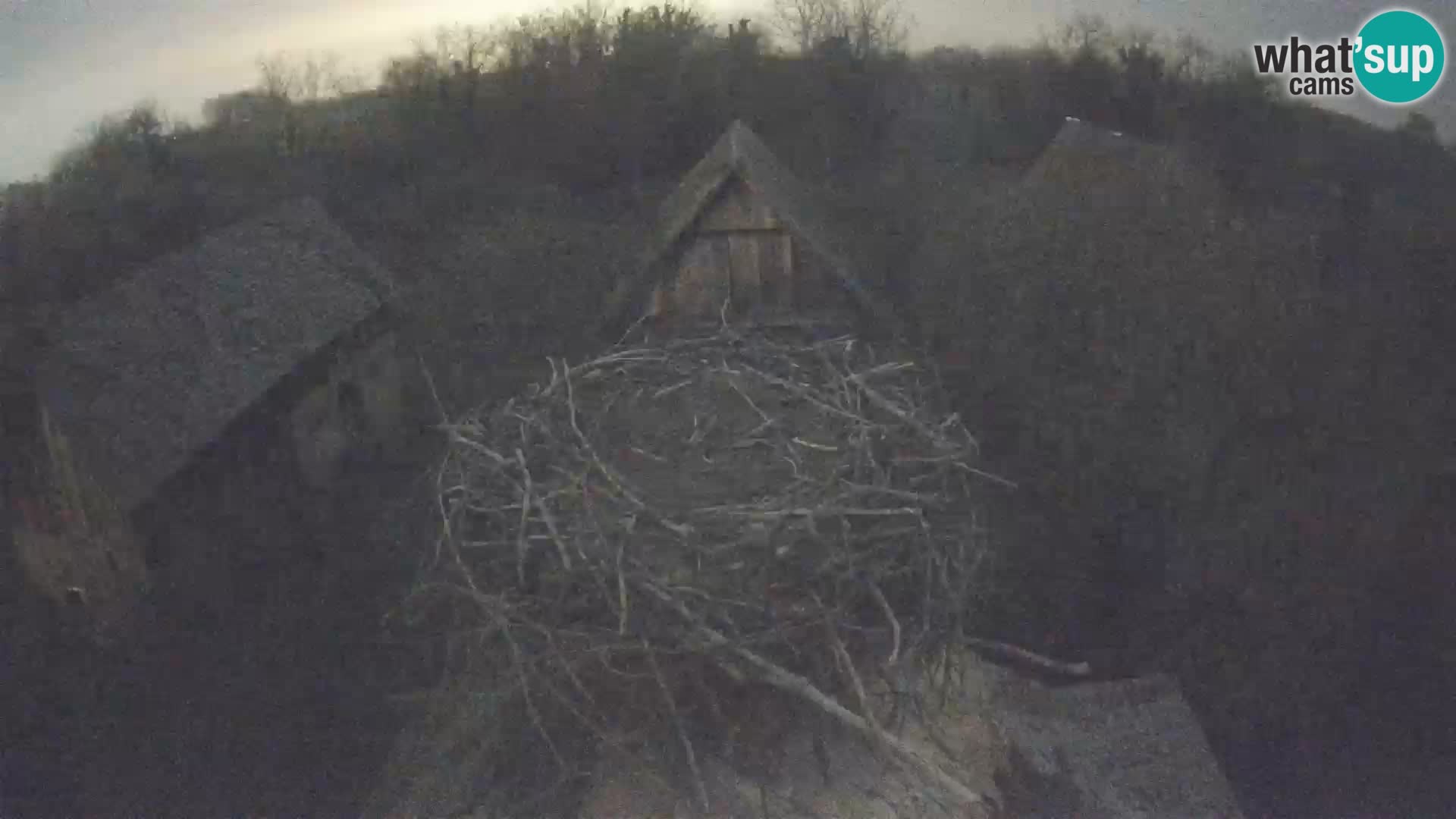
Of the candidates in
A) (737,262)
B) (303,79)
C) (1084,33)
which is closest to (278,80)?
(303,79)

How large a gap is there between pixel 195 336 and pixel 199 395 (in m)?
0.35

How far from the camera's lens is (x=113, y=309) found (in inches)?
200

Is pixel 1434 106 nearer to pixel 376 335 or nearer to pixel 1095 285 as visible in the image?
pixel 1095 285

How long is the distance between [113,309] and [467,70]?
2.08m

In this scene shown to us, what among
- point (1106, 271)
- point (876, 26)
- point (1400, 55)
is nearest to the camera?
point (1400, 55)

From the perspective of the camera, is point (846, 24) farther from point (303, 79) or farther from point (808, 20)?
point (303, 79)

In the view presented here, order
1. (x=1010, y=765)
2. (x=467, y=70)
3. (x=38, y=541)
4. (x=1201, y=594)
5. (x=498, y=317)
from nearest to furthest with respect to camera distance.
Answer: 1. (x=1010, y=765)
2. (x=38, y=541)
3. (x=467, y=70)
4. (x=1201, y=594)
5. (x=498, y=317)

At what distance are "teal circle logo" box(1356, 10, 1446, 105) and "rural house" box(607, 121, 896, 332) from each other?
2.62 meters

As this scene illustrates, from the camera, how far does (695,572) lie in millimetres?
3477

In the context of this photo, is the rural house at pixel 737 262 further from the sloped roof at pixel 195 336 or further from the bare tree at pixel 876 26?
the sloped roof at pixel 195 336

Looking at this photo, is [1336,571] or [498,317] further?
[498,317]

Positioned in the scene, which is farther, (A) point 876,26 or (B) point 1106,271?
(B) point 1106,271

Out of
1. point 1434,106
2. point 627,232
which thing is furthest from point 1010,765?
point 627,232

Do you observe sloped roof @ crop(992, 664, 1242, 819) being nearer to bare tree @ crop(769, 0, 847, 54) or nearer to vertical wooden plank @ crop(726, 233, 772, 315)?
vertical wooden plank @ crop(726, 233, 772, 315)
